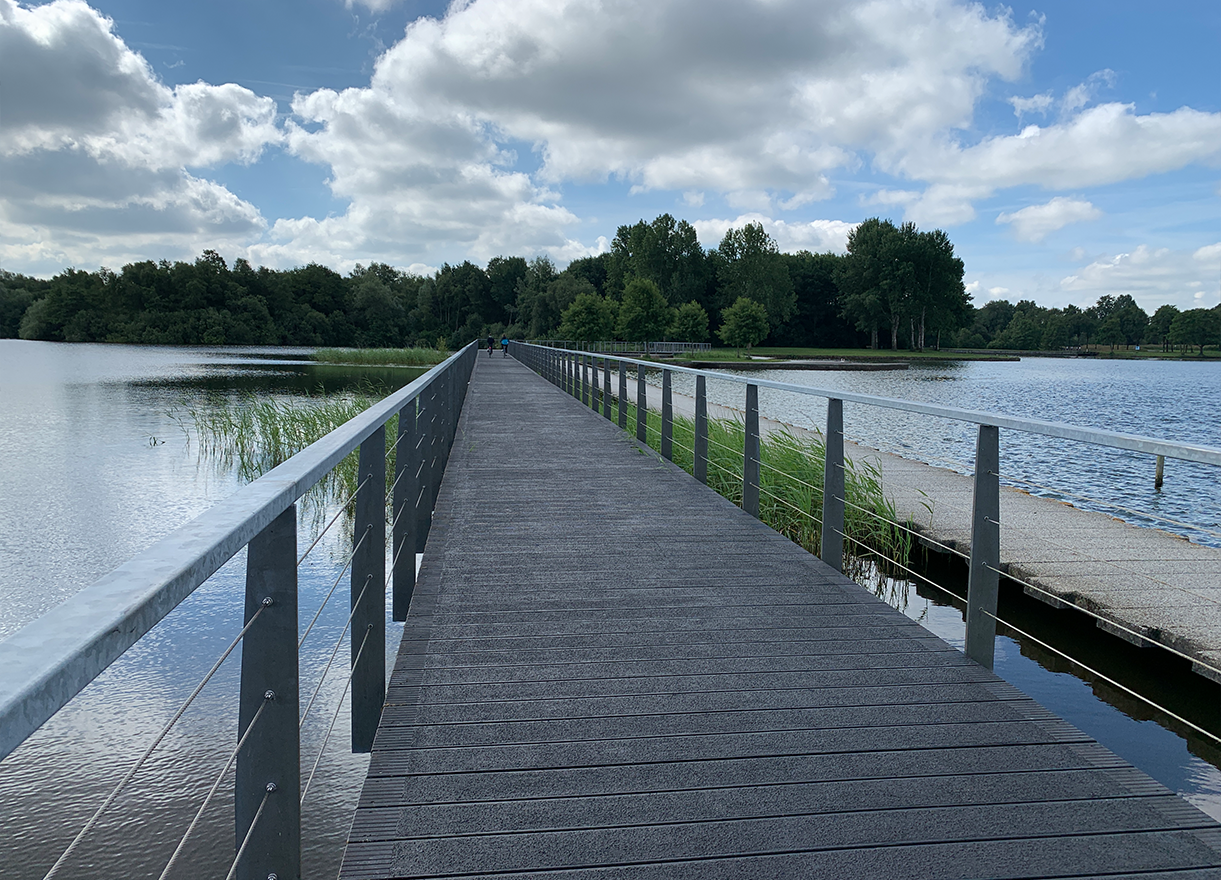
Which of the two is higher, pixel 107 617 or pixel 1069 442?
pixel 107 617

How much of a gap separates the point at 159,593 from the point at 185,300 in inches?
3695

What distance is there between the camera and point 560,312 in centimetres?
8150

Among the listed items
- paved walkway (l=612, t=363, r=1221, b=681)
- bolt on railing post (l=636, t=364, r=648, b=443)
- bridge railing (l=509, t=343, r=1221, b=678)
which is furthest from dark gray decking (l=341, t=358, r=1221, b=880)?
bolt on railing post (l=636, t=364, r=648, b=443)

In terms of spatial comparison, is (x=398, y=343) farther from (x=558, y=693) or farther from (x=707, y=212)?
(x=558, y=693)

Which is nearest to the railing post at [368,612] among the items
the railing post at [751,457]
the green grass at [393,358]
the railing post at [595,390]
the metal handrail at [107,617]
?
the metal handrail at [107,617]

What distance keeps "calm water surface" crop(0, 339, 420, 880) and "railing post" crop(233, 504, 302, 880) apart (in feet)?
1.70

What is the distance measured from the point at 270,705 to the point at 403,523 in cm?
247

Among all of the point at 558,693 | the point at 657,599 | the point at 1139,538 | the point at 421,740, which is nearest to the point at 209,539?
the point at 421,740

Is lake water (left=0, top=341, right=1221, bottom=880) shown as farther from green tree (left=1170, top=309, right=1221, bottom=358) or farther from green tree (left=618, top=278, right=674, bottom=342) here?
green tree (left=1170, top=309, right=1221, bottom=358)

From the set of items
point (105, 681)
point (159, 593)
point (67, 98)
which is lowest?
point (105, 681)

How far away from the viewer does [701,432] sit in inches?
278

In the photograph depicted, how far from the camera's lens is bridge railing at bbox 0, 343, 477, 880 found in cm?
Result: 78

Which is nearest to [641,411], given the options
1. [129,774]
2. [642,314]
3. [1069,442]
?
[129,774]

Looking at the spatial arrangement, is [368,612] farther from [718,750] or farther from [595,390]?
[595,390]
